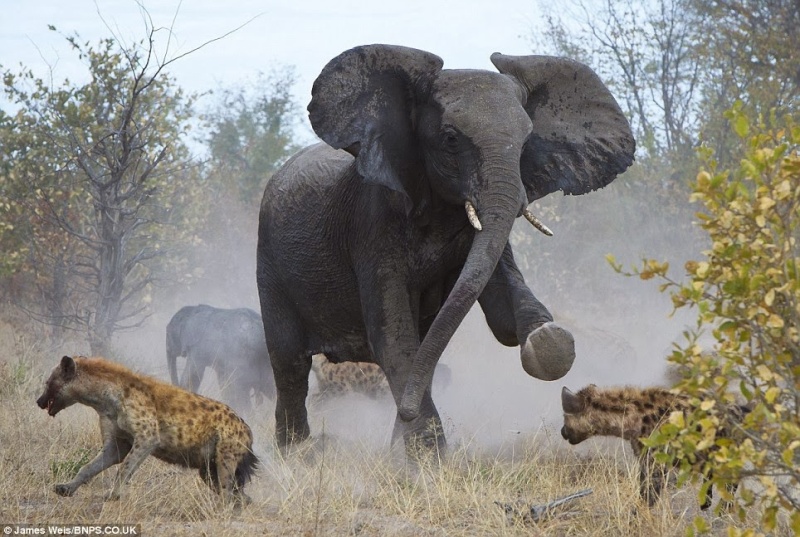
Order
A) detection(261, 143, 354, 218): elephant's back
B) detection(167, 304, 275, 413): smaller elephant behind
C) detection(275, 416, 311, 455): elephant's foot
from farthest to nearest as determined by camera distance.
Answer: detection(167, 304, 275, 413): smaller elephant behind
detection(275, 416, 311, 455): elephant's foot
detection(261, 143, 354, 218): elephant's back

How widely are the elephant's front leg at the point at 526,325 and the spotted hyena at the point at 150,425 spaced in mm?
1579

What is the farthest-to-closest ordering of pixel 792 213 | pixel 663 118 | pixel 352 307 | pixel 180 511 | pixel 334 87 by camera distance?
pixel 663 118 → pixel 352 307 → pixel 334 87 → pixel 180 511 → pixel 792 213

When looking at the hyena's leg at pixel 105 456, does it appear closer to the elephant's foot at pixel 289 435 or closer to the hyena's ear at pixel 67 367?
the hyena's ear at pixel 67 367

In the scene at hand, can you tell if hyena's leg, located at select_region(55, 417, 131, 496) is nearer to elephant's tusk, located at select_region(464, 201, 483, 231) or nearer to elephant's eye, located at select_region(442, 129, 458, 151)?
elephant's tusk, located at select_region(464, 201, 483, 231)

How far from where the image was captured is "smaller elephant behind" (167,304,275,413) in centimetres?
1188

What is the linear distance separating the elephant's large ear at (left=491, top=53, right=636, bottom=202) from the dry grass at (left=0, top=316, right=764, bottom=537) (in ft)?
5.37

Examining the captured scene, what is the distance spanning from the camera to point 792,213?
170 inches

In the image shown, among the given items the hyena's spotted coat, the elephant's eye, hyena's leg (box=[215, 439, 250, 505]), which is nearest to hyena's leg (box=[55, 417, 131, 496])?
hyena's leg (box=[215, 439, 250, 505])

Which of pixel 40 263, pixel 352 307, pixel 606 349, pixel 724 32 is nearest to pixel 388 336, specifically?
pixel 352 307

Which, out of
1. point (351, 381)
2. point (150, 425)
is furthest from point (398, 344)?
point (351, 381)

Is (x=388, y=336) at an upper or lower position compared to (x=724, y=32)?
lower

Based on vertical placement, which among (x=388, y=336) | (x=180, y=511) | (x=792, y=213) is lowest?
(x=180, y=511)

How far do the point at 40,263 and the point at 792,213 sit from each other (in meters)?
13.4

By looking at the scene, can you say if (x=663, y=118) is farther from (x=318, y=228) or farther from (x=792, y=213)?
(x=792, y=213)
